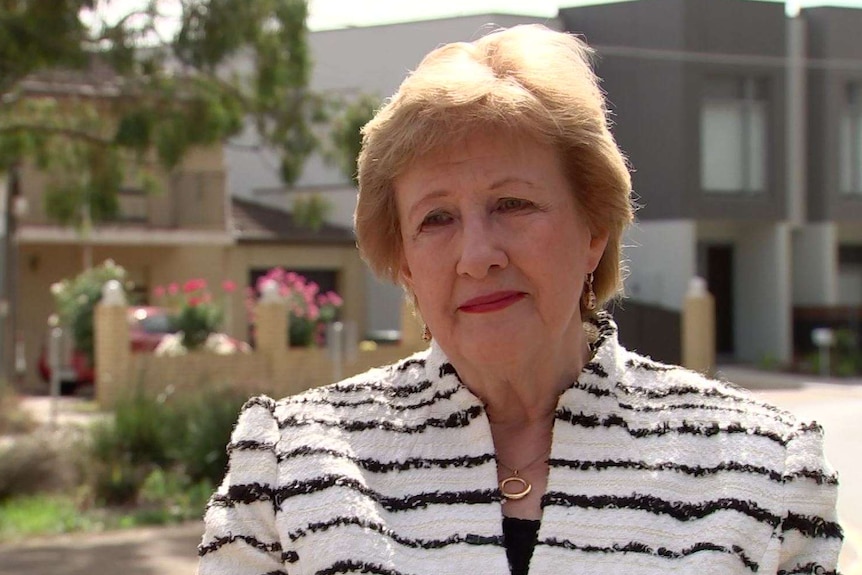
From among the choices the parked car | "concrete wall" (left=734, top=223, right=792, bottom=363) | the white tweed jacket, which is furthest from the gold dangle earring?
"concrete wall" (left=734, top=223, right=792, bottom=363)

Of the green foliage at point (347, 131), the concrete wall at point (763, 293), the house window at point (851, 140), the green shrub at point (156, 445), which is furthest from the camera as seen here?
the concrete wall at point (763, 293)

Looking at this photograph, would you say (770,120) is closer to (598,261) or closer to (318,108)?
(318,108)

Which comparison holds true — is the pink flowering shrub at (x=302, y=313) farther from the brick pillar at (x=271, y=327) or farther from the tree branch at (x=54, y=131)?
the tree branch at (x=54, y=131)

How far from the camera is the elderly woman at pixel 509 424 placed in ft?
7.54

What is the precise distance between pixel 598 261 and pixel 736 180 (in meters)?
24.9

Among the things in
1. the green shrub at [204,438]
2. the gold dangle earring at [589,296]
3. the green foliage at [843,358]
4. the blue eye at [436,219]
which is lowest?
the green foliage at [843,358]

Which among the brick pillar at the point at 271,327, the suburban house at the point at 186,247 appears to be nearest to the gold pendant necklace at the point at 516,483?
the brick pillar at the point at 271,327

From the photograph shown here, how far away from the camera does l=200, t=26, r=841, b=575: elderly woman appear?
2299 millimetres

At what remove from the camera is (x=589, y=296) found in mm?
2689

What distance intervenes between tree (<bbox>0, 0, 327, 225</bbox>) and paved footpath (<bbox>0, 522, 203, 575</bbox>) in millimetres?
3761

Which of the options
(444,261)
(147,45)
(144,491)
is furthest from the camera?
(147,45)

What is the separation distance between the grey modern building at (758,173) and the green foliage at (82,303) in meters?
9.38

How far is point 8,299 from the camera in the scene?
2156 centimetres

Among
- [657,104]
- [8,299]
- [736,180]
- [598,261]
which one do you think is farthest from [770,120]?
[598,261]
